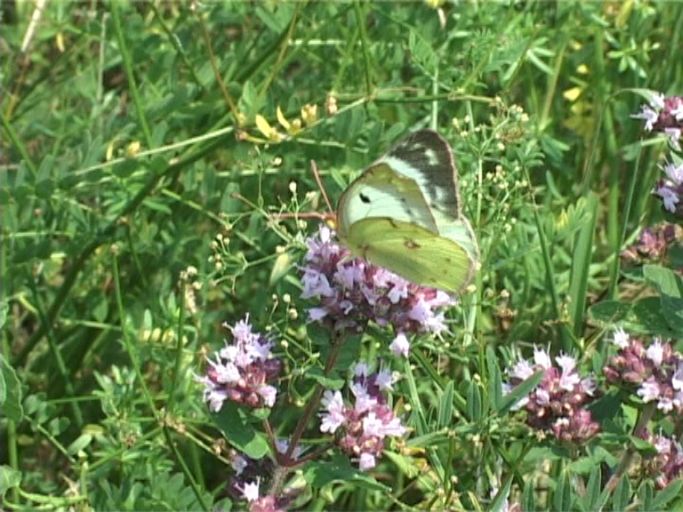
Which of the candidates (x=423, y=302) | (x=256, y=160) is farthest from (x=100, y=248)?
(x=423, y=302)

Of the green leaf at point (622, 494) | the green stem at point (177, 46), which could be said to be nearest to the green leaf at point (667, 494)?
the green leaf at point (622, 494)

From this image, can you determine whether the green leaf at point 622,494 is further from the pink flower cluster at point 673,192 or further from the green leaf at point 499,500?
the pink flower cluster at point 673,192

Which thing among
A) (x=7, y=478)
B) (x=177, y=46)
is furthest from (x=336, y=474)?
(x=177, y=46)

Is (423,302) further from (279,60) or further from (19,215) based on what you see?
(19,215)

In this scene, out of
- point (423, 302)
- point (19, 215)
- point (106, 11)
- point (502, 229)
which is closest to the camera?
point (423, 302)

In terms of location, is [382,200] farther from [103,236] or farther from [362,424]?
[103,236]

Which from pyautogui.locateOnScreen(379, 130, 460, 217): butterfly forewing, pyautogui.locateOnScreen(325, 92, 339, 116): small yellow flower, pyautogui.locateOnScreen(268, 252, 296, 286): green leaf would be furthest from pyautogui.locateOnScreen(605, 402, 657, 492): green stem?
→ pyautogui.locateOnScreen(325, 92, 339, 116): small yellow flower
